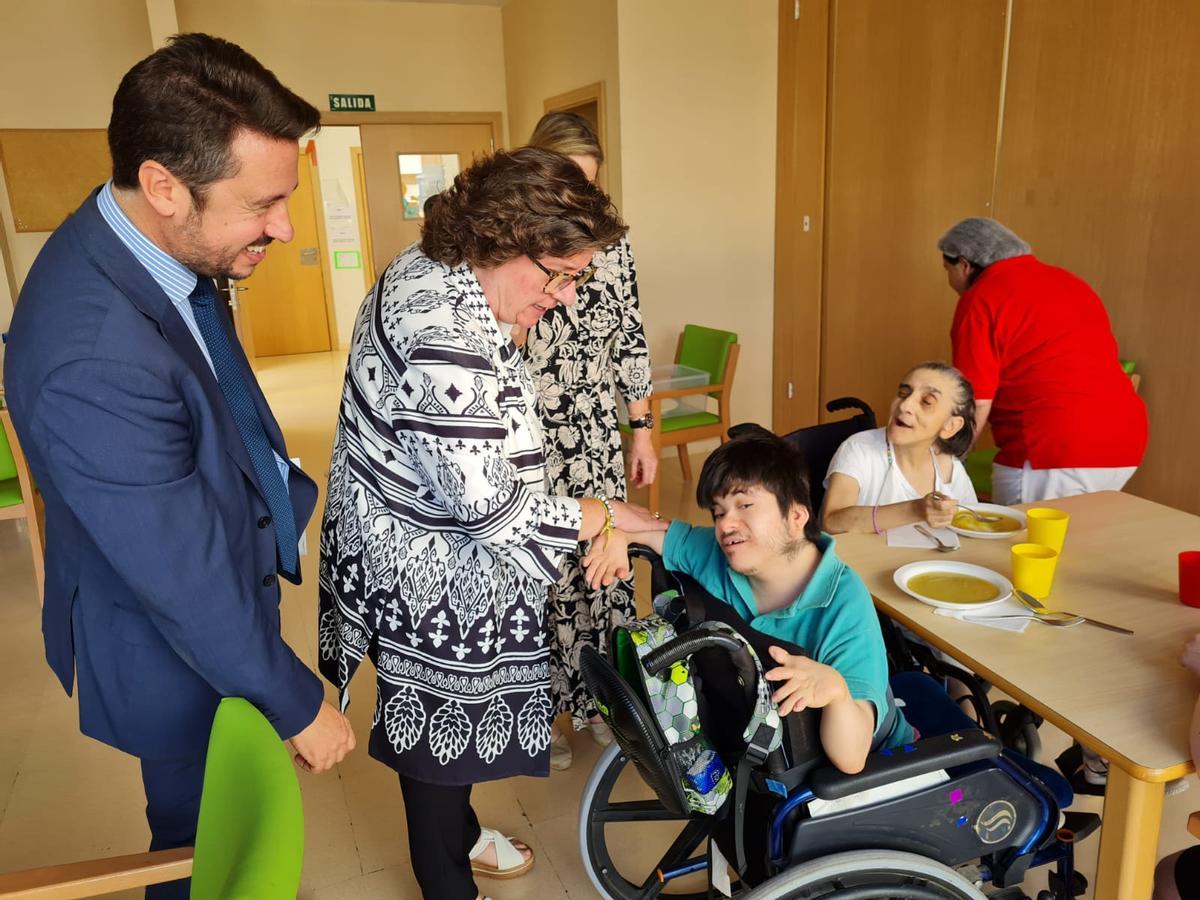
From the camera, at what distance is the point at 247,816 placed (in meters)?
0.86

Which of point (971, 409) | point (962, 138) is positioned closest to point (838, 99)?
point (962, 138)

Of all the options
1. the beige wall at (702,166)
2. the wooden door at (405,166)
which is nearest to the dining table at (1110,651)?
the beige wall at (702,166)

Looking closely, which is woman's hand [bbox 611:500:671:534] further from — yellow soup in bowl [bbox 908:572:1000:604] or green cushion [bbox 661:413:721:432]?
green cushion [bbox 661:413:721:432]

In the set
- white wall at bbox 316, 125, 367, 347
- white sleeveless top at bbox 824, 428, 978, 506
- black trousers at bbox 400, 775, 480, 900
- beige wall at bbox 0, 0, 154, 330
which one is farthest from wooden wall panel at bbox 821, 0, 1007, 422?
white wall at bbox 316, 125, 367, 347

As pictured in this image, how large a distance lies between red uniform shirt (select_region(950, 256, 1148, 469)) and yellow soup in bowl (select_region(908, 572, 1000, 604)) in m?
1.03

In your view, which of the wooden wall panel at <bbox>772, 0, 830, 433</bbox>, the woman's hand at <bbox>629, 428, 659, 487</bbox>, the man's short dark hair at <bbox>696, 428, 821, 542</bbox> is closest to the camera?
the man's short dark hair at <bbox>696, 428, 821, 542</bbox>

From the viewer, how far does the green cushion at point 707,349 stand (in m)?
4.50

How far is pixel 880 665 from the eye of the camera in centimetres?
135

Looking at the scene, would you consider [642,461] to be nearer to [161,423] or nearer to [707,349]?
[161,423]

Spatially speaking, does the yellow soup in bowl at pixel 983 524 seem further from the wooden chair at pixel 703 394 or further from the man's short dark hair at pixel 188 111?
the wooden chair at pixel 703 394

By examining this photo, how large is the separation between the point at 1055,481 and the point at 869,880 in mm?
→ 1664

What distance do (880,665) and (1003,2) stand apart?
3440mm

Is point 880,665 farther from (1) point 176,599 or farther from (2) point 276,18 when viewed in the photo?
(2) point 276,18

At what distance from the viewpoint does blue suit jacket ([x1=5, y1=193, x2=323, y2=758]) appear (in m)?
1.03
